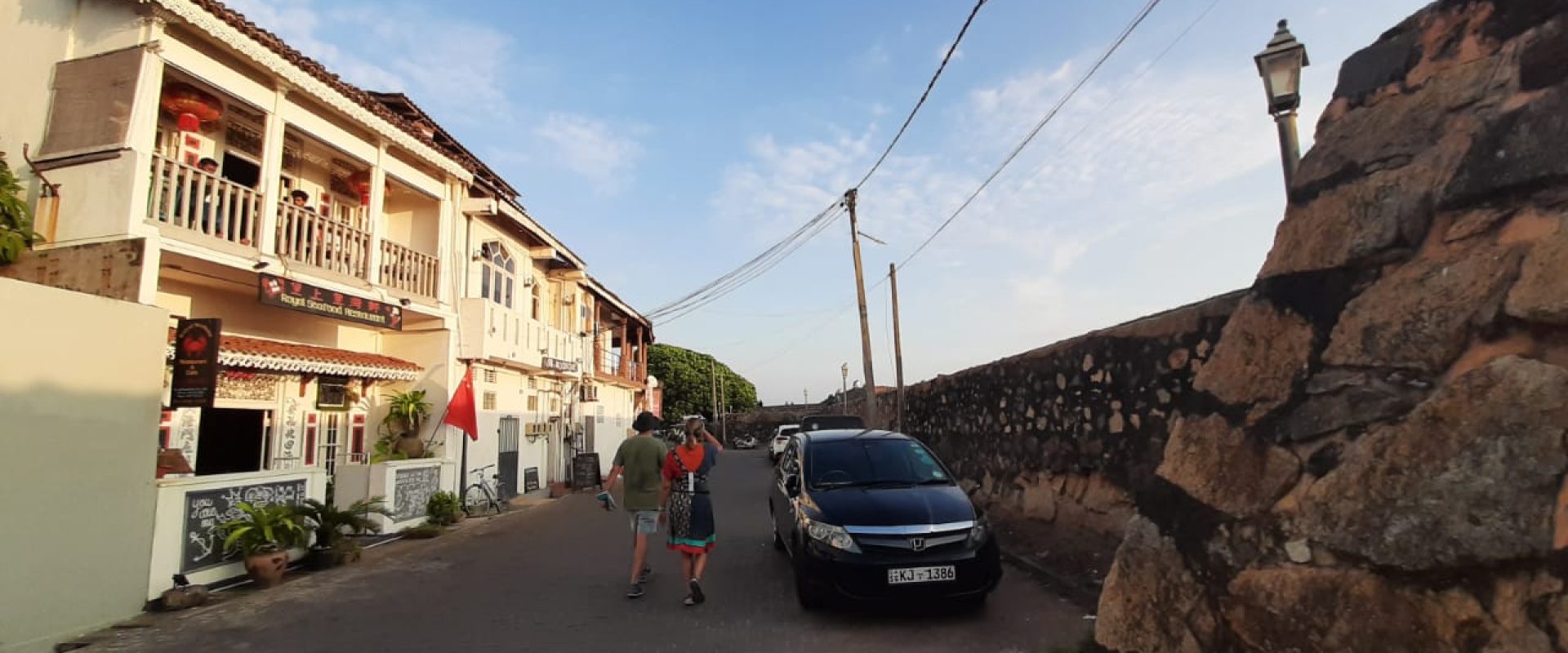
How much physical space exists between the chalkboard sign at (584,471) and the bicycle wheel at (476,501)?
4906 millimetres

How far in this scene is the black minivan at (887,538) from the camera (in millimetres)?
5824

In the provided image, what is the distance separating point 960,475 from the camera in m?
12.1

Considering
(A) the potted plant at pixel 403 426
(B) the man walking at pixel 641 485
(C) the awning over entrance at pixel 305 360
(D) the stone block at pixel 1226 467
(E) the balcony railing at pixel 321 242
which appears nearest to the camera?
(D) the stone block at pixel 1226 467

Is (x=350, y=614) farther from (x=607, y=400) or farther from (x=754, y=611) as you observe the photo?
(x=607, y=400)

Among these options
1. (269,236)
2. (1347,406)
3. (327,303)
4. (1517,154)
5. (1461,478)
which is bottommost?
(1461,478)

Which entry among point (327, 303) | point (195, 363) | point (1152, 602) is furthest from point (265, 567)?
point (1152, 602)

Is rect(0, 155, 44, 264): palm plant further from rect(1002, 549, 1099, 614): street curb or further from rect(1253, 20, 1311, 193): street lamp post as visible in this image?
rect(1253, 20, 1311, 193): street lamp post

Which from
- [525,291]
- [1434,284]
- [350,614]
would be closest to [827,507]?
[350,614]

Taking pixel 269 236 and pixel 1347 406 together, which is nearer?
pixel 1347 406

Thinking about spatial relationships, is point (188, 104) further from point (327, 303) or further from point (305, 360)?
point (305, 360)

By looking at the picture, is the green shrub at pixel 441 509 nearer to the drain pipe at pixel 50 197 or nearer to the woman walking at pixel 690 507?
the drain pipe at pixel 50 197

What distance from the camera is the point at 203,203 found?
9.45 m

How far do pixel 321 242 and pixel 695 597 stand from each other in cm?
831

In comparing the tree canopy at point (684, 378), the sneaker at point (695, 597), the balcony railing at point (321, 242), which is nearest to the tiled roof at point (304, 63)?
the balcony railing at point (321, 242)
